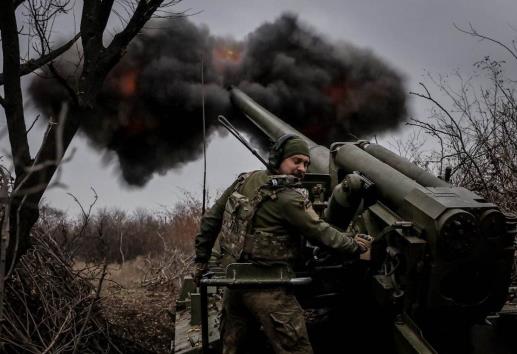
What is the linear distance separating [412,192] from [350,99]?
7.56 m

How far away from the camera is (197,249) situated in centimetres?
423

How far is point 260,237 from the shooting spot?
3.69m

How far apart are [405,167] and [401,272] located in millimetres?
1237

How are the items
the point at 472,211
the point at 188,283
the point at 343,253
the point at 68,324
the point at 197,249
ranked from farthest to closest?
1. the point at 188,283
2. the point at 68,324
3. the point at 197,249
4. the point at 343,253
5. the point at 472,211

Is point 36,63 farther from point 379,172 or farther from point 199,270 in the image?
point 379,172

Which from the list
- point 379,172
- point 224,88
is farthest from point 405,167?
point 224,88

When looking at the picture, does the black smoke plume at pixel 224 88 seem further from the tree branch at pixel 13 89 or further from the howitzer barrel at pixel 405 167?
the howitzer barrel at pixel 405 167

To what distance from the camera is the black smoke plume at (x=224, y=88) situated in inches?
360

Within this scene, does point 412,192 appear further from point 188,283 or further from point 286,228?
point 188,283

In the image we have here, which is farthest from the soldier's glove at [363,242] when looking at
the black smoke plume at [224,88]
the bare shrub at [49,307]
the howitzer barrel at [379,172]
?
the black smoke plume at [224,88]

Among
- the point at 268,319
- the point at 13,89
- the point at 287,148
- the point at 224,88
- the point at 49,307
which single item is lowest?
the point at 49,307

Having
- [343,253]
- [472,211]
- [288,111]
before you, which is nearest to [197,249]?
[343,253]

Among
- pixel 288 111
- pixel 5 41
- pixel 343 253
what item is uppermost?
pixel 288 111

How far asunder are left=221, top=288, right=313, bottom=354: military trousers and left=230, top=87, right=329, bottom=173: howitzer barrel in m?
2.23
